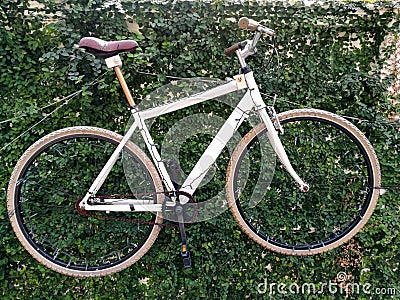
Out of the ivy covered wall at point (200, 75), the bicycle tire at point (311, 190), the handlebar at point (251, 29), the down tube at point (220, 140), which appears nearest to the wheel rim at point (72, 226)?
the ivy covered wall at point (200, 75)

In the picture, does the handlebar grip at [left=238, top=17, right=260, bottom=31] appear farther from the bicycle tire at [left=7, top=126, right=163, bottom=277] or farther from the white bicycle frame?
the bicycle tire at [left=7, top=126, right=163, bottom=277]

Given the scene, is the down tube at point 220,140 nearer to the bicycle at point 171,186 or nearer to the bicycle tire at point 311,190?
the bicycle at point 171,186

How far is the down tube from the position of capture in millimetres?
2303

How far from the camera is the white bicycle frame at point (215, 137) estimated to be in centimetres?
227

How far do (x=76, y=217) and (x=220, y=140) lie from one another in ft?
Answer: 3.47

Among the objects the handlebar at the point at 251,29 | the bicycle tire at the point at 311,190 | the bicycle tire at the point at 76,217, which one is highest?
the handlebar at the point at 251,29

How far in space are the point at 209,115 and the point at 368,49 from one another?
3.63 ft

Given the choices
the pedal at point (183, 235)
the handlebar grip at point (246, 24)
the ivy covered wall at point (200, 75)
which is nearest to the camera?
the handlebar grip at point (246, 24)

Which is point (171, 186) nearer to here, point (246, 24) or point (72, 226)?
→ point (72, 226)

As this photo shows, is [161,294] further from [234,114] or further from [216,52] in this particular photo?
[216,52]

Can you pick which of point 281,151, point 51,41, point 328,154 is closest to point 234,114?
point 281,151

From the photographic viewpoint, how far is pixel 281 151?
90.1 inches

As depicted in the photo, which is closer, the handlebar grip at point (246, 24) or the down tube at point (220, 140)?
the handlebar grip at point (246, 24)

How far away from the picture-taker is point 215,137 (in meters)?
2.36
